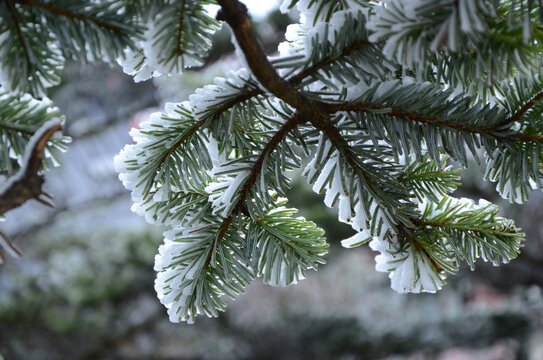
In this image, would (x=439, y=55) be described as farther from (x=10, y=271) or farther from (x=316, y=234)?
(x=10, y=271)

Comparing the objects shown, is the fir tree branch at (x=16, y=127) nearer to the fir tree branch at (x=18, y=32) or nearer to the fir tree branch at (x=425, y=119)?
the fir tree branch at (x=18, y=32)

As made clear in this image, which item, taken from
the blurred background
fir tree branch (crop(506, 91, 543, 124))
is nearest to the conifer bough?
fir tree branch (crop(506, 91, 543, 124))

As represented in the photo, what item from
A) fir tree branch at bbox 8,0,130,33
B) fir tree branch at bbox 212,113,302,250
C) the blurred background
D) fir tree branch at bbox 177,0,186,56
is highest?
fir tree branch at bbox 8,0,130,33

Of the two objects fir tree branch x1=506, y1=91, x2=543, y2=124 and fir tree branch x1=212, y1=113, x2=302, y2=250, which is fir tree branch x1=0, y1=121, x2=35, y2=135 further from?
fir tree branch x1=506, y1=91, x2=543, y2=124

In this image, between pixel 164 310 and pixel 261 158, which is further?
pixel 164 310

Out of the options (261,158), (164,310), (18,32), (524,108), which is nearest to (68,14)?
(18,32)

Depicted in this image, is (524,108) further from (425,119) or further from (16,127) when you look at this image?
(16,127)

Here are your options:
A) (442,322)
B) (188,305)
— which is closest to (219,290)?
(188,305)

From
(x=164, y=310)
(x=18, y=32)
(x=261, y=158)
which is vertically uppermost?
(x=18, y=32)
